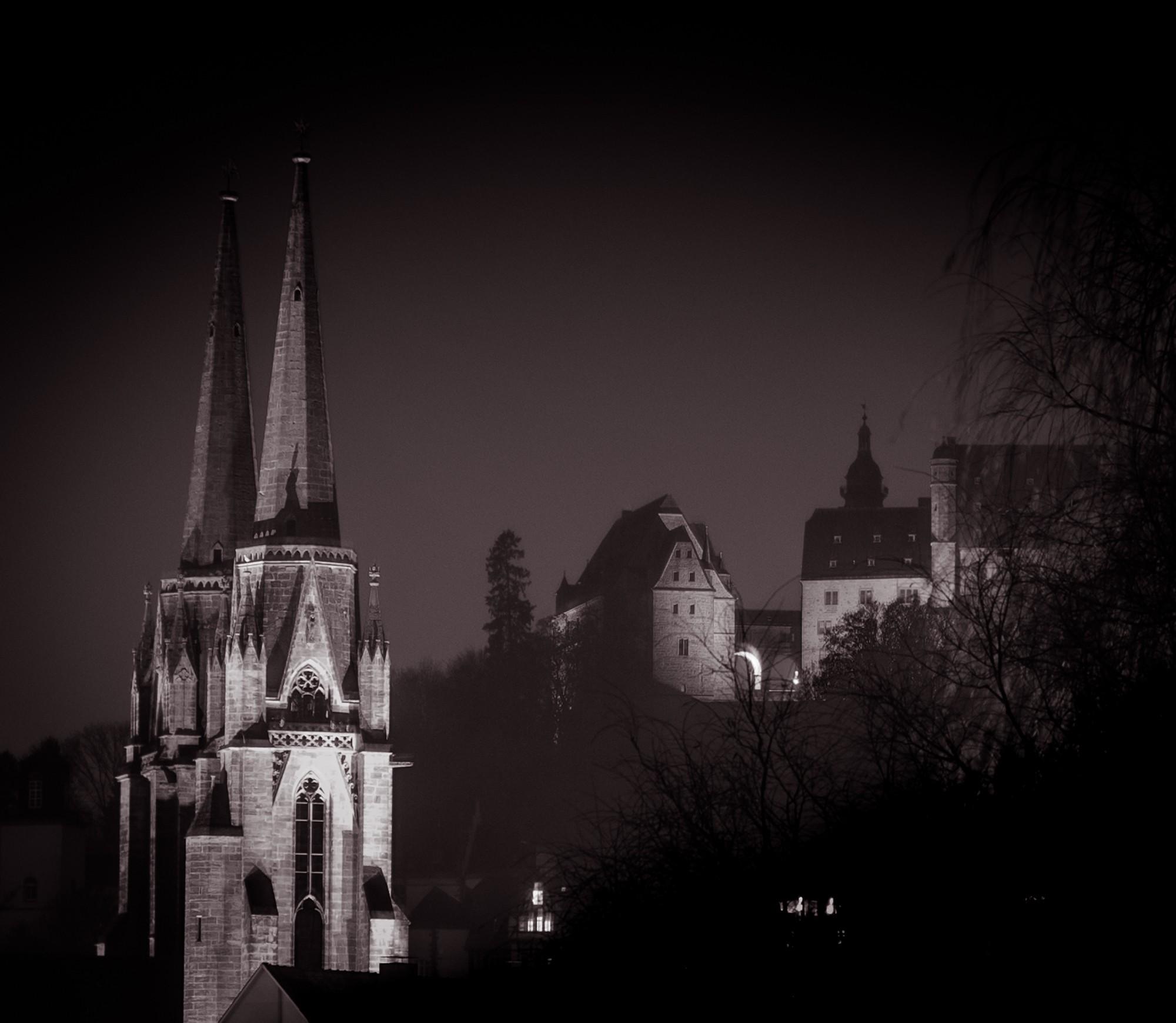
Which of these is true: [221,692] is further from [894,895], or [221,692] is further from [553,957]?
[894,895]

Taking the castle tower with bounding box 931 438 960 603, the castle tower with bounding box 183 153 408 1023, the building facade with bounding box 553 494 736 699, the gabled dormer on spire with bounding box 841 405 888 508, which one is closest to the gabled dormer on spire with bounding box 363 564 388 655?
the castle tower with bounding box 183 153 408 1023

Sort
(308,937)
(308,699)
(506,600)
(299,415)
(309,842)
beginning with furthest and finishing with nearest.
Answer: (506,600) → (299,415) → (308,699) → (309,842) → (308,937)

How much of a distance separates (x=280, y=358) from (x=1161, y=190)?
5135 centimetres

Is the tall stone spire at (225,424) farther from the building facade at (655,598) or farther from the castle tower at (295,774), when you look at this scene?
the building facade at (655,598)

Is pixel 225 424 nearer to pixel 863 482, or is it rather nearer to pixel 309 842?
pixel 309 842

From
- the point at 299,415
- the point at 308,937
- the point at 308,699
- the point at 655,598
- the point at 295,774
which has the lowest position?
the point at 308,937

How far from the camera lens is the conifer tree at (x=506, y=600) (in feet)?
461

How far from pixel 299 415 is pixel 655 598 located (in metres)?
88.5

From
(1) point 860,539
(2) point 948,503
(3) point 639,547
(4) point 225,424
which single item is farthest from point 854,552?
(2) point 948,503

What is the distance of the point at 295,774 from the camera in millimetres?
61219

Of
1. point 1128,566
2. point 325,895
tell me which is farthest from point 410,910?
point 1128,566

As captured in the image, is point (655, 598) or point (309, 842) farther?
point (655, 598)

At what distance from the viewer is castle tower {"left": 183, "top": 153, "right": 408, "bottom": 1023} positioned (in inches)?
2357

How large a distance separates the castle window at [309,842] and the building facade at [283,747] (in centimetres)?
3
